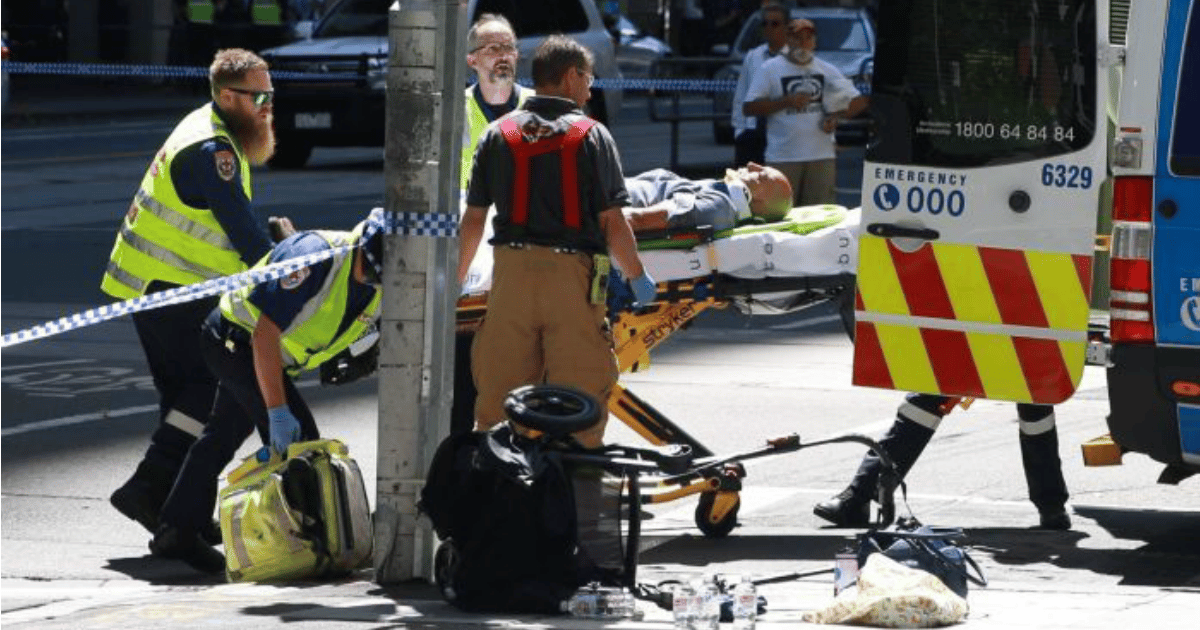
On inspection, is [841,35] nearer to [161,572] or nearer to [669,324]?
[669,324]

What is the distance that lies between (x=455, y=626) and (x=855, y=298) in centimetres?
244

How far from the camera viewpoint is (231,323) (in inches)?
357

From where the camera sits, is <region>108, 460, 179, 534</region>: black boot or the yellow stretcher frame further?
<region>108, 460, 179, 534</region>: black boot

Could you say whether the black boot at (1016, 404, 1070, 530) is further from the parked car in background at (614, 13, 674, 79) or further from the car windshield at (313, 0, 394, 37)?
the parked car in background at (614, 13, 674, 79)

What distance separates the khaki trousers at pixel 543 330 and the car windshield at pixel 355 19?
1808cm

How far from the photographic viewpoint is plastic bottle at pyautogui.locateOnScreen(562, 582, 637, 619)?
758cm

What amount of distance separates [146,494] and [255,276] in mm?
1188

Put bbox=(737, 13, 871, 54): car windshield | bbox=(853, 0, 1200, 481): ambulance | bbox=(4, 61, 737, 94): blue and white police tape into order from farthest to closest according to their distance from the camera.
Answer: bbox=(737, 13, 871, 54): car windshield
bbox=(4, 61, 737, 94): blue and white police tape
bbox=(853, 0, 1200, 481): ambulance

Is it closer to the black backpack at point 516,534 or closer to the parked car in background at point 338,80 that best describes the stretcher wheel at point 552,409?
the black backpack at point 516,534

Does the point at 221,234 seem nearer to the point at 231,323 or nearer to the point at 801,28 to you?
the point at 231,323

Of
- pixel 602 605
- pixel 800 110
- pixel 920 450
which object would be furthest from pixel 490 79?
pixel 800 110

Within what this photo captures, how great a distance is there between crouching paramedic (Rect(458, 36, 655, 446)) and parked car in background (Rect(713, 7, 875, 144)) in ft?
62.3

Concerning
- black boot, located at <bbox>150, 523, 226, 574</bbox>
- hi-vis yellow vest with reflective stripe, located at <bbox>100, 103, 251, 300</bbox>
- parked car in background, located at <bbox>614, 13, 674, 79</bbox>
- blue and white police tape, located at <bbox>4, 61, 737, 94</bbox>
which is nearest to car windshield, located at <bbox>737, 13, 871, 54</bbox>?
blue and white police tape, located at <bbox>4, 61, 737, 94</bbox>

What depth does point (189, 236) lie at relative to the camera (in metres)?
9.54
